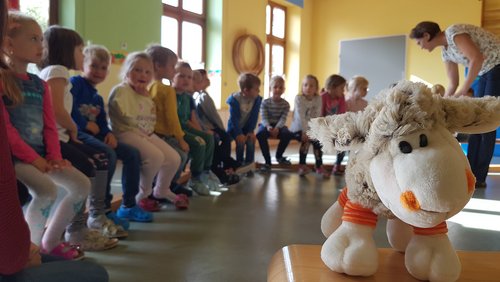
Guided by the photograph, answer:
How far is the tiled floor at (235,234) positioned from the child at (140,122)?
0.17 metres

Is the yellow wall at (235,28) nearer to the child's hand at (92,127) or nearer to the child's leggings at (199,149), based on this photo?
the child's leggings at (199,149)

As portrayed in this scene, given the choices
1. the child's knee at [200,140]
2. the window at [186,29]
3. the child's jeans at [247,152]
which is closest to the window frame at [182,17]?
the window at [186,29]

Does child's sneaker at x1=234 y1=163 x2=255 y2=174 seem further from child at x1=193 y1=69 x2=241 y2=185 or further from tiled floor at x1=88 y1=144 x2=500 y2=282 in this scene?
tiled floor at x1=88 y1=144 x2=500 y2=282

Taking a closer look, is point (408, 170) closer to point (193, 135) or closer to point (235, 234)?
point (235, 234)

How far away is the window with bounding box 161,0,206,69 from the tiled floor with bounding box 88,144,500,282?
294cm

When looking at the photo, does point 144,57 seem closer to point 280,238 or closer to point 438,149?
point 280,238

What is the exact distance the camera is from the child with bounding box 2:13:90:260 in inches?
55.6

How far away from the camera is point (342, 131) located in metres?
0.79

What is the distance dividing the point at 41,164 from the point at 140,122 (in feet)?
2.96

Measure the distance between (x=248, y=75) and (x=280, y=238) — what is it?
7.01ft

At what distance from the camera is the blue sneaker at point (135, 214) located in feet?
6.88

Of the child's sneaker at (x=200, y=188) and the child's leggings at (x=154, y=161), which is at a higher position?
the child's leggings at (x=154, y=161)

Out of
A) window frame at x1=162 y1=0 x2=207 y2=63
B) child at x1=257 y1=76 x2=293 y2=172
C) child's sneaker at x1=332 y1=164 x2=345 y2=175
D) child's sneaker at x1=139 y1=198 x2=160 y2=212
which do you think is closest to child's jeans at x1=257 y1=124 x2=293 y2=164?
child at x1=257 y1=76 x2=293 y2=172

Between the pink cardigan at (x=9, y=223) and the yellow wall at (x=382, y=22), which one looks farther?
the yellow wall at (x=382, y=22)
